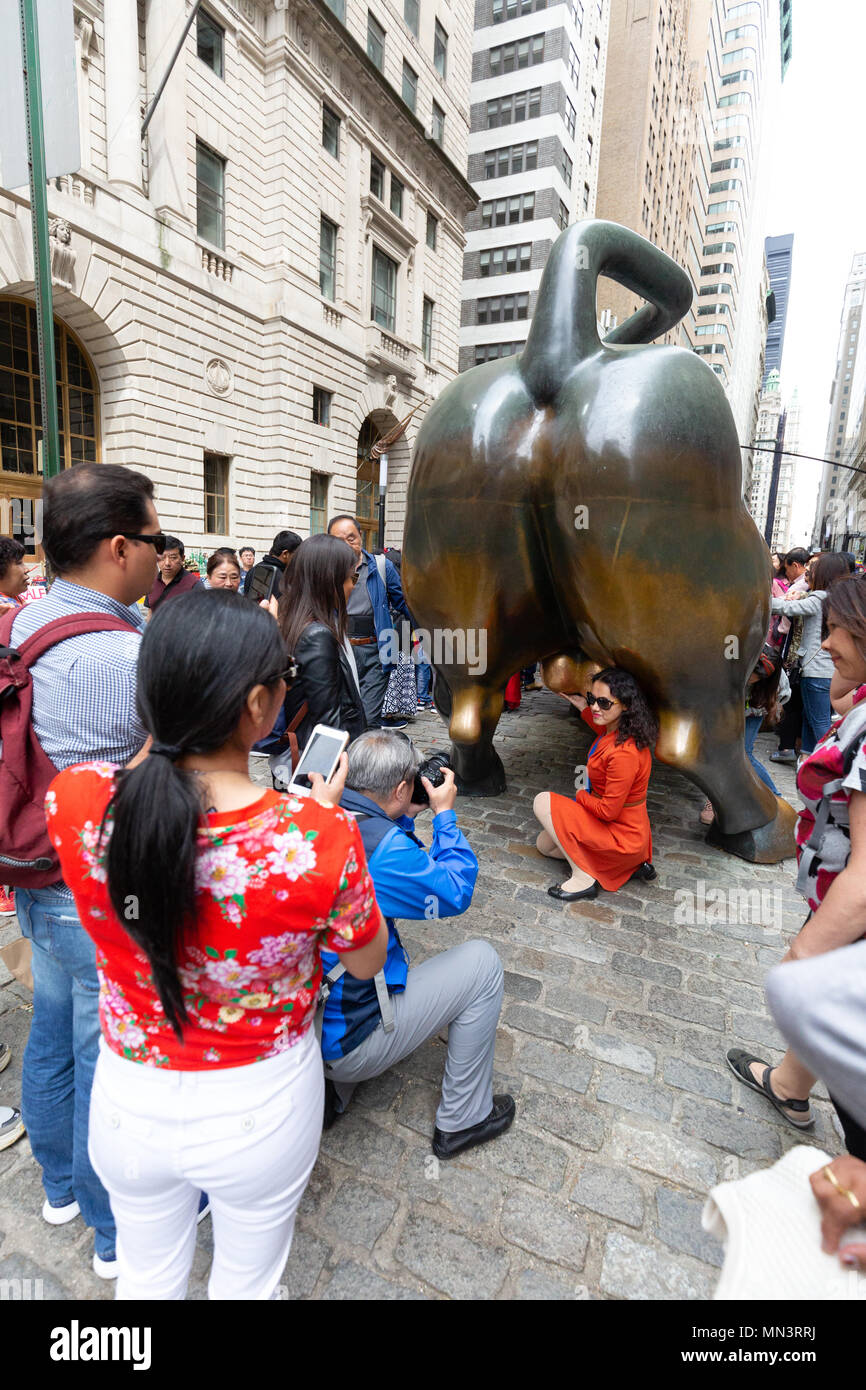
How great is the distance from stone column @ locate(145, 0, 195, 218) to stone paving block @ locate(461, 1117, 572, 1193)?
16091 mm

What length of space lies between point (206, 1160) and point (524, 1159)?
1.19 m

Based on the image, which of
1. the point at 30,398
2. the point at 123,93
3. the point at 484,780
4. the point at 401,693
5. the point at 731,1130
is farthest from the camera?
the point at 30,398

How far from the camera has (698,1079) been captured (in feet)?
7.45

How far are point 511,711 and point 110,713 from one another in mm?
6302

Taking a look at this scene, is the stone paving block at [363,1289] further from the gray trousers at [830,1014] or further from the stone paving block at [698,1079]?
the gray trousers at [830,1014]

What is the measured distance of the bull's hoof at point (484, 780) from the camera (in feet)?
15.6

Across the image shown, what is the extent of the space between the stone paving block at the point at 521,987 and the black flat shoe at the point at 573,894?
28.1 inches

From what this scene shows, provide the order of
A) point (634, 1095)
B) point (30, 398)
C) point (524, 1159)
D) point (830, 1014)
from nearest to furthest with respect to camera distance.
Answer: point (830, 1014), point (524, 1159), point (634, 1095), point (30, 398)

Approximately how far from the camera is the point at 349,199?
58.3 feet

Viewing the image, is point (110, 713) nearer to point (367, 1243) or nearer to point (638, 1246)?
point (367, 1243)

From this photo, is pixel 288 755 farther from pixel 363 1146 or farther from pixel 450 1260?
pixel 450 1260

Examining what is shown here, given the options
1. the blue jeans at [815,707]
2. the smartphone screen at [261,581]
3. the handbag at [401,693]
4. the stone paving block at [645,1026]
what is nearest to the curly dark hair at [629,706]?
the stone paving block at [645,1026]

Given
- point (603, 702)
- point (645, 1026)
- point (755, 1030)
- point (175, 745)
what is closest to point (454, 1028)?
point (645, 1026)
